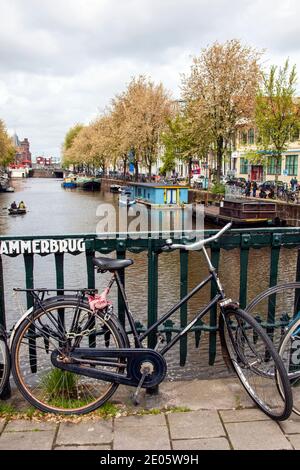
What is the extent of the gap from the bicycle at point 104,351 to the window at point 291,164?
50.6 m

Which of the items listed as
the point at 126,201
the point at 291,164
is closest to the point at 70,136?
the point at 291,164

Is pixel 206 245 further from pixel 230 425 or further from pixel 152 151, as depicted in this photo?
pixel 152 151

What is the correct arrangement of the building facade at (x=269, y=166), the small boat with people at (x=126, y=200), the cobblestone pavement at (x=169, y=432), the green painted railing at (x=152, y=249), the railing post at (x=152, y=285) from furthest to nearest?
the building facade at (x=269, y=166) → the small boat with people at (x=126, y=200) → the railing post at (x=152, y=285) → the green painted railing at (x=152, y=249) → the cobblestone pavement at (x=169, y=432)

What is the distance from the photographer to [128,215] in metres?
39.3

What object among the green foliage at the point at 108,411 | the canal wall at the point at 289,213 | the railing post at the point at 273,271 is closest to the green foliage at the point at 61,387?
the green foliage at the point at 108,411

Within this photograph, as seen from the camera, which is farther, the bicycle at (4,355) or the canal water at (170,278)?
the canal water at (170,278)

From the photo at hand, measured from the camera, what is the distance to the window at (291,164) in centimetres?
5122

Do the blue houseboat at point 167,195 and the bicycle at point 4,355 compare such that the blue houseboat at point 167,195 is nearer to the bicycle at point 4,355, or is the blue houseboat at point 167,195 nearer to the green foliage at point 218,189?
the green foliage at point 218,189

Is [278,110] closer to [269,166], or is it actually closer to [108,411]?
[269,166]

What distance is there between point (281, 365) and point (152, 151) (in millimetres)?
54314

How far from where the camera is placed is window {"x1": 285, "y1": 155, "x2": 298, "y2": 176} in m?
51.2

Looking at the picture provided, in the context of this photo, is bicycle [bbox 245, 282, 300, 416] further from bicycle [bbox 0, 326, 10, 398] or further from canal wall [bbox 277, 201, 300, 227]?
canal wall [bbox 277, 201, 300, 227]
